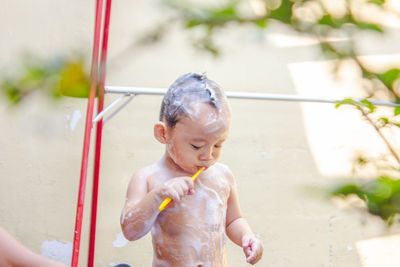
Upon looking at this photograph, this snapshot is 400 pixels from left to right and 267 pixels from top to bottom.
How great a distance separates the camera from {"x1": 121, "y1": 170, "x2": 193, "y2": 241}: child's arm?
108 centimetres

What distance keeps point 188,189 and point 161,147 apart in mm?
1018

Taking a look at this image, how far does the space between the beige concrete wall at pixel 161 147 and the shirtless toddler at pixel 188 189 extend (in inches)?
27.5

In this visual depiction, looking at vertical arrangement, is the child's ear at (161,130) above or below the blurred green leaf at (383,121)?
below

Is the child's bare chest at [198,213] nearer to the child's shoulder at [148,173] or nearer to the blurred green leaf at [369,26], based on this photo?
the child's shoulder at [148,173]

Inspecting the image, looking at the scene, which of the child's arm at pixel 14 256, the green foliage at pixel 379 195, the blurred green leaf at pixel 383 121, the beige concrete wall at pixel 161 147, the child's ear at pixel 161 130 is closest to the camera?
the green foliage at pixel 379 195

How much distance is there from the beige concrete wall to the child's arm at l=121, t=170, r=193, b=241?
0.69 m

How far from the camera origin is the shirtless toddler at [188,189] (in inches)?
44.8

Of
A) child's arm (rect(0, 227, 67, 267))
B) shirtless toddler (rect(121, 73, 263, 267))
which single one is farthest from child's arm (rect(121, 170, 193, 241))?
child's arm (rect(0, 227, 67, 267))

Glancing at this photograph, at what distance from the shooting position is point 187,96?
1164 millimetres

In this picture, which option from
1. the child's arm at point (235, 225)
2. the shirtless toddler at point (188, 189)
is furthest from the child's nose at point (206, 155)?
the child's arm at point (235, 225)

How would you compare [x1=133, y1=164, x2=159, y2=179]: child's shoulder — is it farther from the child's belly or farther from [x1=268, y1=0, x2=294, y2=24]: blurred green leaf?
[x1=268, y1=0, x2=294, y2=24]: blurred green leaf

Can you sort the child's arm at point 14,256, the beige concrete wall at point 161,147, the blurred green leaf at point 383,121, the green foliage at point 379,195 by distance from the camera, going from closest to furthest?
1. the green foliage at point 379,195
2. the blurred green leaf at point 383,121
3. the child's arm at point 14,256
4. the beige concrete wall at point 161,147

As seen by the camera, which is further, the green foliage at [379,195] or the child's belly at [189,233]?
the child's belly at [189,233]

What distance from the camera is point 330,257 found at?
2189mm
